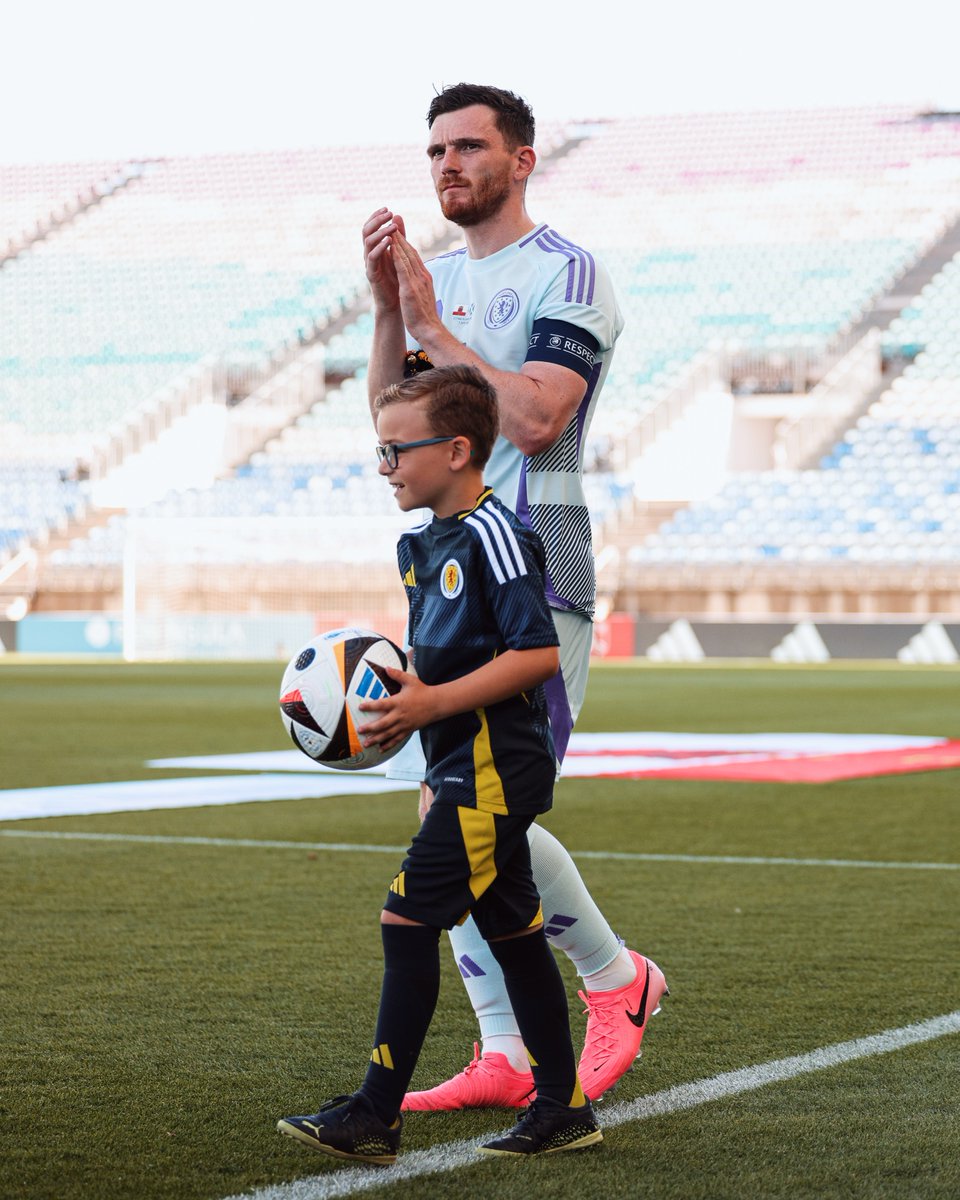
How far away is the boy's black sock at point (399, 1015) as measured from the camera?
2.95 metres

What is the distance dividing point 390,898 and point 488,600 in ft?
1.73

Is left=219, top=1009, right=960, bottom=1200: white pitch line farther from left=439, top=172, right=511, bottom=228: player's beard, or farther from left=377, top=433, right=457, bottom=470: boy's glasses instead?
left=439, top=172, right=511, bottom=228: player's beard

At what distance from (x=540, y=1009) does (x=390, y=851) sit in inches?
166

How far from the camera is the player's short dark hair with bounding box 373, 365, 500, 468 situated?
3.05 metres

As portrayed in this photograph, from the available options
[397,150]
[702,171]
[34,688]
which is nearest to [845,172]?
[702,171]

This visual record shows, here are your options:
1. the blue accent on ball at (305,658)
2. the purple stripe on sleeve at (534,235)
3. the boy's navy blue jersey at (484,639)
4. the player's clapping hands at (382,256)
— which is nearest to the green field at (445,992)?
the boy's navy blue jersey at (484,639)

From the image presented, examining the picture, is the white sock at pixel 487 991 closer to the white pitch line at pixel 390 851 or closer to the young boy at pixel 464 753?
the young boy at pixel 464 753

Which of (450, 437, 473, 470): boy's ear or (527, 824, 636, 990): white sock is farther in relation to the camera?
(527, 824, 636, 990): white sock

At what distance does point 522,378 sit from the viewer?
11.2ft

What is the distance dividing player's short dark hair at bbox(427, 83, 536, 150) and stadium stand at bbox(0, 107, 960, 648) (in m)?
26.2

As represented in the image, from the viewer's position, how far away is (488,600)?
9.84ft

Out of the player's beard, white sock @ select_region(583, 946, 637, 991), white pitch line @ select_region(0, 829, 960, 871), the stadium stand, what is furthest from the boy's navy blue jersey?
the stadium stand

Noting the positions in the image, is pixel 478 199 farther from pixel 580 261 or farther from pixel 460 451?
pixel 460 451

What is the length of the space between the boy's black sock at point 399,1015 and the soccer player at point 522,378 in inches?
18.1
